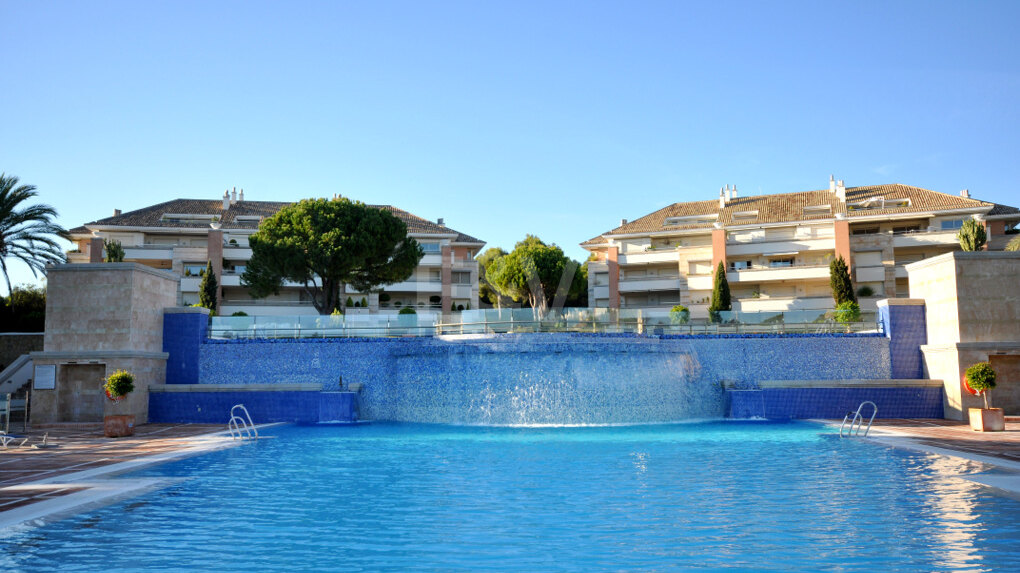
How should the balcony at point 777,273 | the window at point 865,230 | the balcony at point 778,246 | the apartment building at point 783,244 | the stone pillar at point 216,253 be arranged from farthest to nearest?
1. the stone pillar at point 216,253
2. the window at point 865,230
3. the balcony at point 778,246
4. the balcony at point 777,273
5. the apartment building at point 783,244

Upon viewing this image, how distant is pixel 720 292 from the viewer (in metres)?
47.6

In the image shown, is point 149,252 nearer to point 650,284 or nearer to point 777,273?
point 650,284

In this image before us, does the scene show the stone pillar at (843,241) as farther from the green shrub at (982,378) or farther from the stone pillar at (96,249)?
the stone pillar at (96,249)

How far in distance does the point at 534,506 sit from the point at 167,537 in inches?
184

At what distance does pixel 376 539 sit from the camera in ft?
28.6

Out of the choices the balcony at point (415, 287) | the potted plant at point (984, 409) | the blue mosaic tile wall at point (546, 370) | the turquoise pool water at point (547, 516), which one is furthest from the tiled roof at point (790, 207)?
the turquoise pool water at point (547, 516)

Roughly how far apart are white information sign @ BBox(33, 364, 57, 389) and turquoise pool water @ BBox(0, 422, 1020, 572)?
11.1 m

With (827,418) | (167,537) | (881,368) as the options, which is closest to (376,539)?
(167,537)

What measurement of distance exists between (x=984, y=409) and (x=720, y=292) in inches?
1119

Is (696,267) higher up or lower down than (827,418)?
higher up

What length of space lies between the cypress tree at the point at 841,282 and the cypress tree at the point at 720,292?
6.29 m

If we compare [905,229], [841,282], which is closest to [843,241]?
[905,229]

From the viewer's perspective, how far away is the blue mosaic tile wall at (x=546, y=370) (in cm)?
2505

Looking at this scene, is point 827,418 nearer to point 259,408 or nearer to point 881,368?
point 881,368
